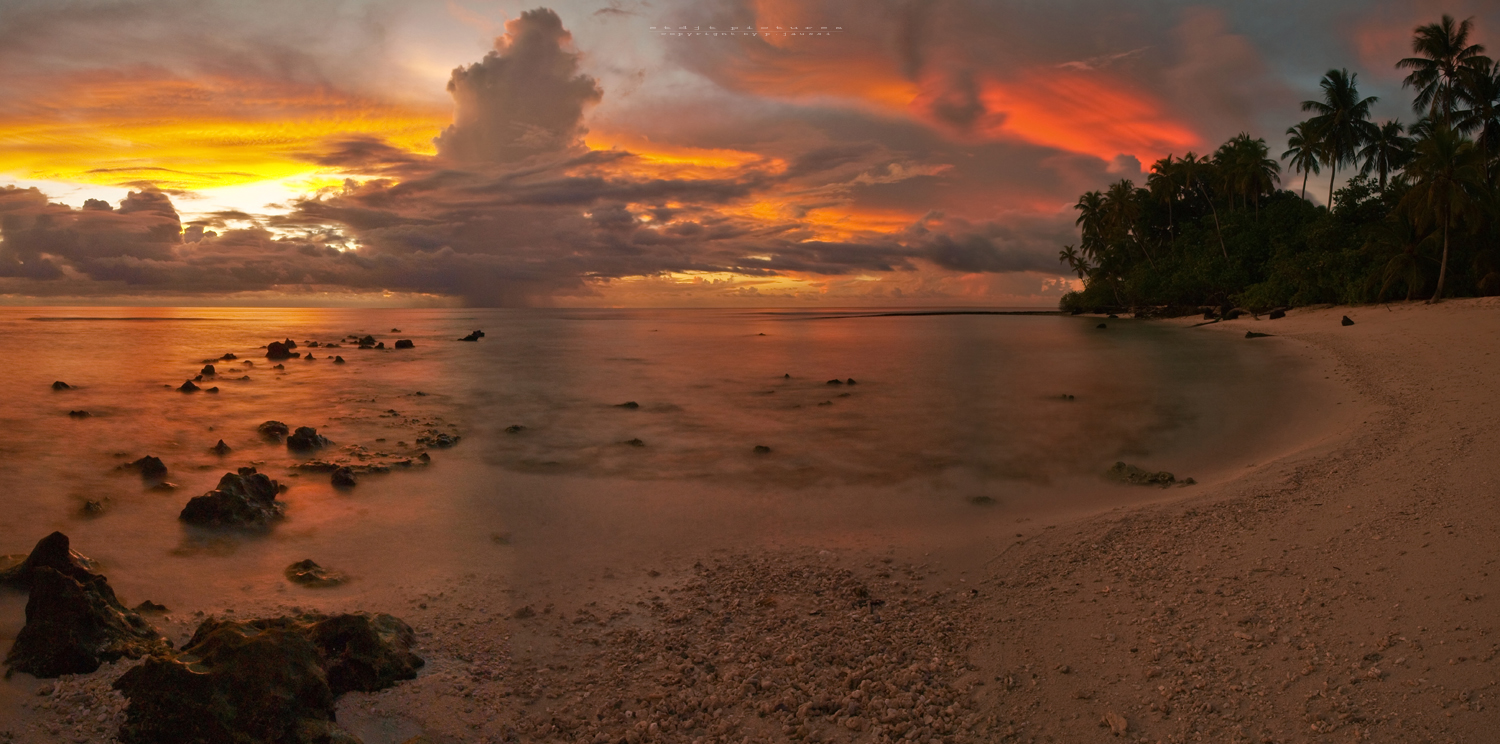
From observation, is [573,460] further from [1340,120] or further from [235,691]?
[1340,120]

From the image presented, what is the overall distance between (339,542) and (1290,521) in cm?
1005

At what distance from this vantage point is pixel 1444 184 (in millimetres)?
38531

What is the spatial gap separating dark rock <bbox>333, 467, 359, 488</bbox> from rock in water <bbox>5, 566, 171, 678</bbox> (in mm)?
4881

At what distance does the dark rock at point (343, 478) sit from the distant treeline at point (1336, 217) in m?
51.3

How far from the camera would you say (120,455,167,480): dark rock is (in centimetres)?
1063

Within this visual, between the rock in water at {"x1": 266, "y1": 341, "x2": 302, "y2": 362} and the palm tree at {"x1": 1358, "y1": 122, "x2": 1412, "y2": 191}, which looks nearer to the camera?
the rock in water at {"x1": 266, "y1": 341, "x2": 302, "y2": 362}

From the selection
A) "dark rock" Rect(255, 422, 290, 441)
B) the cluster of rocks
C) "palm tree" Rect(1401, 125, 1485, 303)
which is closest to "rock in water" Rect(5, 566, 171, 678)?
the cluster of rocks

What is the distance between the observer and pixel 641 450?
14000 millimetres

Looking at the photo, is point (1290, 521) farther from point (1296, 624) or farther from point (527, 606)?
point (527, 606)

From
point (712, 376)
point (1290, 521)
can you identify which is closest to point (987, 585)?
point (1290, 521)

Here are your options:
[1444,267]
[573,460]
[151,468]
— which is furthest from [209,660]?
[1444,267]

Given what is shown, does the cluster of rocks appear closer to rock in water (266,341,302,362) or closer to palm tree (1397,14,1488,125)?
rock in water (266,341,302,362)

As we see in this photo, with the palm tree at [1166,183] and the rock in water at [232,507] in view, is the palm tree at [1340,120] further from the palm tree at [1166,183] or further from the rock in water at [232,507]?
the rock in water at [232,507]

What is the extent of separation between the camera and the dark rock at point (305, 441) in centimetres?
1295
